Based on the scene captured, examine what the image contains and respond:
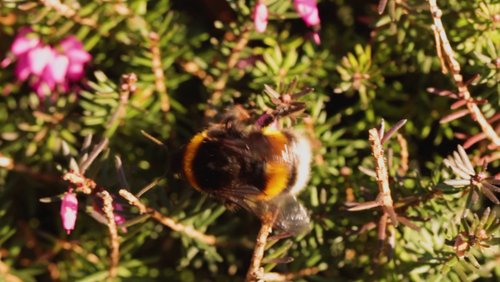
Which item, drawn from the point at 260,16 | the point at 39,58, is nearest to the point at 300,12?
the point at 260,16

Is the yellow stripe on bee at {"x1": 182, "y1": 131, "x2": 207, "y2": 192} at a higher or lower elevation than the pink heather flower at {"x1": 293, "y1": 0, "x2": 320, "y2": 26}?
lower

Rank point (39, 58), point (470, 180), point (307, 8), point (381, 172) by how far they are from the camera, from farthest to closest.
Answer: point (39, 58), point (307, 8), point (470, 180), point (381, 172)

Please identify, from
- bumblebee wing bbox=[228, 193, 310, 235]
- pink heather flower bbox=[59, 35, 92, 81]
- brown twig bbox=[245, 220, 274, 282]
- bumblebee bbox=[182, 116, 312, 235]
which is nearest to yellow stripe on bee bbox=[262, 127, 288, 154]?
bumblebee bbox=[182, 116, 312, 235]

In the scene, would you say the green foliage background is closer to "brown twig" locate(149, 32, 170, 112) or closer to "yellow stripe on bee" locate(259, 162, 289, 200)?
"brown twig" locate(149, 32, 170, 112)

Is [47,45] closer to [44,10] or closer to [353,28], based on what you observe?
[44,10]

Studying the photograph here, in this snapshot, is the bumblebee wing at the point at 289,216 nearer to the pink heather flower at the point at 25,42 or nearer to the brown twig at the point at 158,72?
the brown twig at the point at 158,72

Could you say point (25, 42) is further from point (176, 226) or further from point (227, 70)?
point (176, 226)
